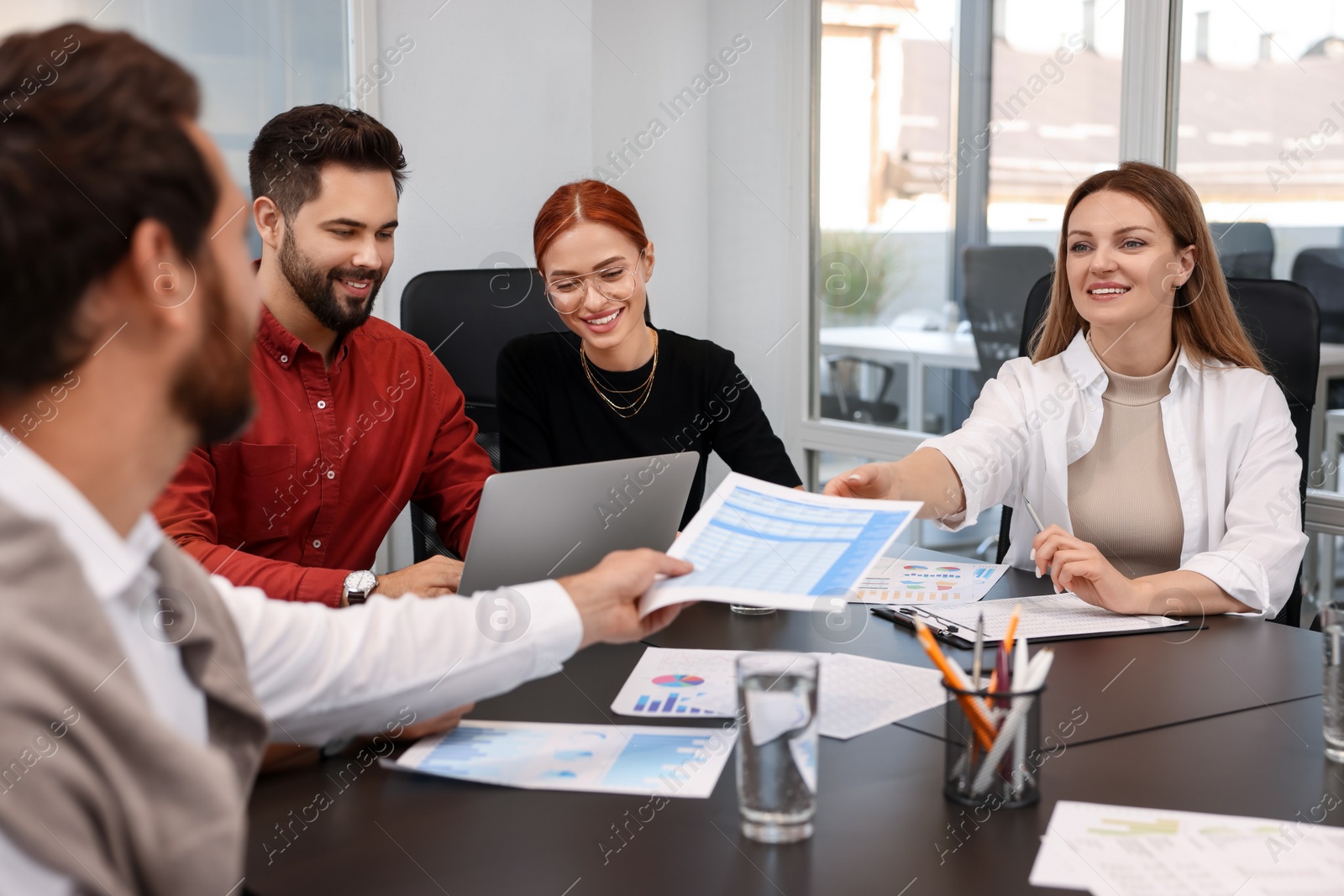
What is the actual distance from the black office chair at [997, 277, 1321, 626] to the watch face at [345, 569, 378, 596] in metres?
1.40

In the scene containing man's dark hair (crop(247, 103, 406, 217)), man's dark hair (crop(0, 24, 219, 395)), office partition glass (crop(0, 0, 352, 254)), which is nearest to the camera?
man's dark hair (crop(0, 24, 219, 395))

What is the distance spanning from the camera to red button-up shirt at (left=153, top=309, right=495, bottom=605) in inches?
65.1

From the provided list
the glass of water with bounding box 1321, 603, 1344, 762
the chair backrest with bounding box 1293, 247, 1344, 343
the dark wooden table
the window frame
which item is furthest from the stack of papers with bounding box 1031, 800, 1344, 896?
the window frame

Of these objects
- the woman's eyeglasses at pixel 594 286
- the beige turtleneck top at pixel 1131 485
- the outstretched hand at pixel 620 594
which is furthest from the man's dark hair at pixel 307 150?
the beige turtleneck top at pixel 1131 485

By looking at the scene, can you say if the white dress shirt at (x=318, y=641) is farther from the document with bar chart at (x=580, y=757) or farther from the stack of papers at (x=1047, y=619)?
the stack of papers at (x=1047, y=619)

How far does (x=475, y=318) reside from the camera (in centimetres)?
239

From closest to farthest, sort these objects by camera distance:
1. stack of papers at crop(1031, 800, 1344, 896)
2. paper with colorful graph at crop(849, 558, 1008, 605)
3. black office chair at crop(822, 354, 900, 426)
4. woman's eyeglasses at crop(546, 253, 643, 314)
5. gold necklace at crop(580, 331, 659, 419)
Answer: stack of papers at crop(1031, 800, 1344, 896)
paper with colorful graph at crop(849, 558, 1008, 605)
woman's eyeglasses at crop(546, 253, 643, 314)
gold necklace at crop(580, 331, 659, 419)
black office chair at crop(822, 354, 900, 426)

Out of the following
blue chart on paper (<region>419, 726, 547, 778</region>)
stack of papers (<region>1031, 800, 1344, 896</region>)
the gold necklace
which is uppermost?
the gold necklace

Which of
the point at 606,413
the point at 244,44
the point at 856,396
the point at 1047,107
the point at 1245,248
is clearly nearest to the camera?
the point at 606,413

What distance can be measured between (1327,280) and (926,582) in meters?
1.49

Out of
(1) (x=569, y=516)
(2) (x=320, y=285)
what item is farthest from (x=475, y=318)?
(1) (x=569, y=516)

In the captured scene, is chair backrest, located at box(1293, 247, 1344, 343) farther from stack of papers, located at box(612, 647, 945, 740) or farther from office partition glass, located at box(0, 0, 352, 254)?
office partition glass, located at box(0, 0, 352, 254)

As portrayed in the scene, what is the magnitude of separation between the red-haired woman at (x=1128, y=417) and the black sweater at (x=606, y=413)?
0.39 metres

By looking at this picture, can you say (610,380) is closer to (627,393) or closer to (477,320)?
(627,393)
